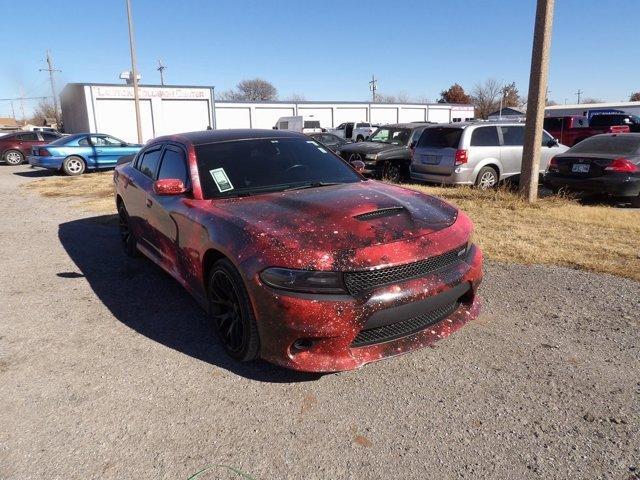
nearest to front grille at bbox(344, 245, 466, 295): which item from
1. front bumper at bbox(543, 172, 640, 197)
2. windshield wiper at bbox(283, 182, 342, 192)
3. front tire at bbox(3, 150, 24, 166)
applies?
windshield wiper at bbox(283, 182, 342, 192)

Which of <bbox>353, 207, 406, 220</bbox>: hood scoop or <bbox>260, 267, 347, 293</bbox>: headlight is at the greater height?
<bbox>353, 207, 406, 220</bbox>: hood scoop

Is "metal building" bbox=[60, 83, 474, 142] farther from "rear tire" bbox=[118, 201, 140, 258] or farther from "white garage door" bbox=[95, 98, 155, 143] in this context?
"rear tire" bbox=[118, 201, 140, 258]

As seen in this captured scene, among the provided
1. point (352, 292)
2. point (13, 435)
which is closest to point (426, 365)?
point (352, 292)

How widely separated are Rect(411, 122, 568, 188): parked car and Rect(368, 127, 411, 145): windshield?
189cm

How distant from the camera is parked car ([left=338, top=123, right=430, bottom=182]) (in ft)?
38.9

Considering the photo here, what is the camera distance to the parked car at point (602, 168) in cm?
801

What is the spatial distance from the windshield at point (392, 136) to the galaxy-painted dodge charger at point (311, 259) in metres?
8.97

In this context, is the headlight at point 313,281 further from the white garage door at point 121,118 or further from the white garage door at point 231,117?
the white garage door at point 231,117

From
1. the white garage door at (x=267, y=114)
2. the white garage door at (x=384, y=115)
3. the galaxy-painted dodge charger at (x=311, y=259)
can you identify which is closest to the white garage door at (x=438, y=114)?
the white garage door at (x=384, y=115)

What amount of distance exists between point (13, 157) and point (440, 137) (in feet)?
65.3

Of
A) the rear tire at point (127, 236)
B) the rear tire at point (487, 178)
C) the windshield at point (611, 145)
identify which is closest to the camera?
the rear tire at point (127, 236)

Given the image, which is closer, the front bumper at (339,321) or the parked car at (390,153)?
the front bumper at (339,321)

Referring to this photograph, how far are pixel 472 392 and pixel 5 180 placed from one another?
57.2ft

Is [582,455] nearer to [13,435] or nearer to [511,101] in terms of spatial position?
[13,435]
